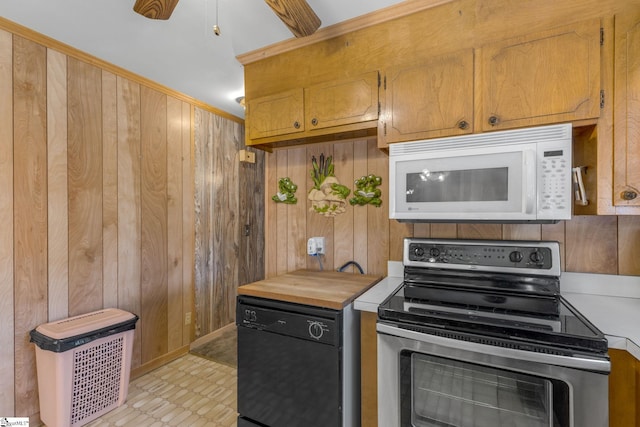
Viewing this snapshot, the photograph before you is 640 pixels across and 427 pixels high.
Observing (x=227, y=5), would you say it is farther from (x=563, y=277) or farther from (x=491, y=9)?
(x=563, y=277)

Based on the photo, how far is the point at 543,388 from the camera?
104 cm

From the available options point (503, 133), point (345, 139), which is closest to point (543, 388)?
point (503, 133)

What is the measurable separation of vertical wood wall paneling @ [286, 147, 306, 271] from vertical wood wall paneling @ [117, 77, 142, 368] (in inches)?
49.7

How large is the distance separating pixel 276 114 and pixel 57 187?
5.03ft

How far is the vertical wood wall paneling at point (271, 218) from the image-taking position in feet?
7.55

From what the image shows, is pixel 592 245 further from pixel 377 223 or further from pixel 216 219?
pixel 216 219

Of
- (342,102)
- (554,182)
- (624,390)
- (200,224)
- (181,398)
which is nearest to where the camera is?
(624,390)

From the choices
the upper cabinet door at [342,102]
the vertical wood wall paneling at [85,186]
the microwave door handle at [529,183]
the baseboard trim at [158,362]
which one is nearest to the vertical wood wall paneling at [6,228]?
the vertical wood wall paneling at [85,186]

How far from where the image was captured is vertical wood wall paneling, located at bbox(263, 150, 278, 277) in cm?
230

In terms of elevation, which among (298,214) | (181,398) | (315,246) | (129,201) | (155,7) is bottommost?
(181,398)

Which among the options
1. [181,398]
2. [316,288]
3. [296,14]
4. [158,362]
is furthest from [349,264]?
[158,362]

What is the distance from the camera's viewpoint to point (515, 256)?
56.9 inches

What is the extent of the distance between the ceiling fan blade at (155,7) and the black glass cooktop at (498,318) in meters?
1.56

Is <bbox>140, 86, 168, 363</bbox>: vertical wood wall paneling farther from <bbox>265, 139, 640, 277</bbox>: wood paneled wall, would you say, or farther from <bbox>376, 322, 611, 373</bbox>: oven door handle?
<bbox>376, 322, 611, 373</bbox>: oven door handle
